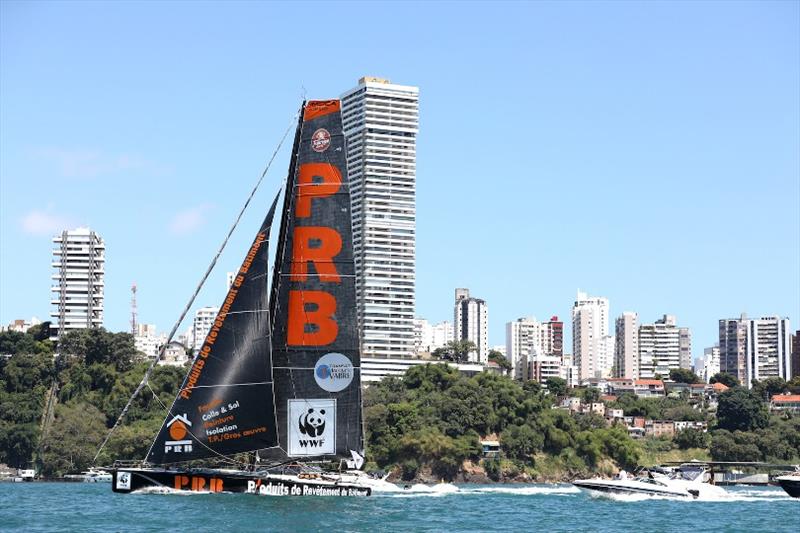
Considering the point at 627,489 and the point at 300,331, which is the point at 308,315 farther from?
the point at 627,489

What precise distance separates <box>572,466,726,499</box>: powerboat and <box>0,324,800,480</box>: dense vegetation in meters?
57.4

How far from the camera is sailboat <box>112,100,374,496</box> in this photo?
54000mm

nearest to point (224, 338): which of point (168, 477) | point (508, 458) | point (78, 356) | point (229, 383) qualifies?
point (229, 383)

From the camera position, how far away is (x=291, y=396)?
183ft

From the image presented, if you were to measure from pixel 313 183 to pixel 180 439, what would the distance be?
12.7 meters

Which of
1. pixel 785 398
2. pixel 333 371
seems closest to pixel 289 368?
pixel 333 371

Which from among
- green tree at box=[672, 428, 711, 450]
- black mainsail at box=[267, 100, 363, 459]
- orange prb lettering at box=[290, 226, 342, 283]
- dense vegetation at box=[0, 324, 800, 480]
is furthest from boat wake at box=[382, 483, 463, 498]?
green tree at box=[672, 428, 711, 450]

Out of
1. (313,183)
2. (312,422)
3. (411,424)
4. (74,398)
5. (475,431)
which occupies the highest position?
(313,183)

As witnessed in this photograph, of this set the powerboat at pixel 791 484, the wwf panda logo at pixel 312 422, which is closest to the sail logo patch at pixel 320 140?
the wwf panda logo at pixel 312 422

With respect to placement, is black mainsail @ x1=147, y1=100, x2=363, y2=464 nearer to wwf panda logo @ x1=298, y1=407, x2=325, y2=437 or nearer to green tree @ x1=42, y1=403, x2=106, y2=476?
wwf panda logo @ x1=298, y1=407, x2=325, y2=437

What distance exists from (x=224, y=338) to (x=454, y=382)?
9751cm

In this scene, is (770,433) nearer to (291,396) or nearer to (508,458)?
(508,458)

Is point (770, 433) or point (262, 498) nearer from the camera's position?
point (262, 498)

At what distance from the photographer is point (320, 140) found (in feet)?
183
